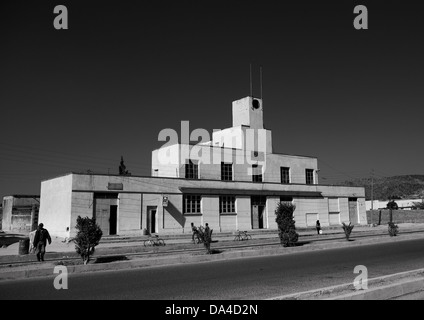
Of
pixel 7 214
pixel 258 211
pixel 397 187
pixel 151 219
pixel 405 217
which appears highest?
pixel 397 187

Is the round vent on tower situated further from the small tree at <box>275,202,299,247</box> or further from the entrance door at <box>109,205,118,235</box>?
the small tree at <box>275,202,299,247</box>

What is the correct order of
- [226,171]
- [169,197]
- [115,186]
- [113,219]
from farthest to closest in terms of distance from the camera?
[226,171] → [169,197] → [115,186] → [113,219]

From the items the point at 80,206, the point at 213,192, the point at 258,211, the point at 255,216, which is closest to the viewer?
the point at 80,206

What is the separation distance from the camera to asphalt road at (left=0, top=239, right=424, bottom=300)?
829 cm

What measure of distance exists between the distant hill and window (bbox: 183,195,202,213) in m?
98.7

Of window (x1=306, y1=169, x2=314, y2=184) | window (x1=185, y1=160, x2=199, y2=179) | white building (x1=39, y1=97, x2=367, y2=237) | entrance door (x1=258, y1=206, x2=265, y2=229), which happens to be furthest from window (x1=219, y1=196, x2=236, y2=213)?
window (x1=306, y1=169, x2=314, y2=184)

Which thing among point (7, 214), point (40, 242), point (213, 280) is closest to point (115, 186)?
point (40, 242)

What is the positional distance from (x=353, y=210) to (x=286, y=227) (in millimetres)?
28840

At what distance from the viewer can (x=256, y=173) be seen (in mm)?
39438

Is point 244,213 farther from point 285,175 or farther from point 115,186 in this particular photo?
point 115,186

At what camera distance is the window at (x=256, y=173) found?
3928 cm
